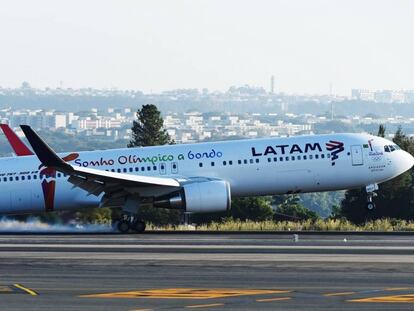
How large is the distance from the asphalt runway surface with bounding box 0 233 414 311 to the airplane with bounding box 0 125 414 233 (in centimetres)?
377

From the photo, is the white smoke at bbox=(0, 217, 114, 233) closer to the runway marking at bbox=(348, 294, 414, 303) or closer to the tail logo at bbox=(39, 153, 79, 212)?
the tail logo at bbox=(39, 153, 79, 212)

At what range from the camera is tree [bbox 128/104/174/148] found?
304ft

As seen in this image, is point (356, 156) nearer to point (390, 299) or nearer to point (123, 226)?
point (123, 226)

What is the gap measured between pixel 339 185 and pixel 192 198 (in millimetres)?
6151

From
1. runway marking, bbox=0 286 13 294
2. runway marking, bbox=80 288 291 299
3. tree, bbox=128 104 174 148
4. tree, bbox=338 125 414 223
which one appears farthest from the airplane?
tree, bbox=128 104 174 148

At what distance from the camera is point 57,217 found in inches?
2053

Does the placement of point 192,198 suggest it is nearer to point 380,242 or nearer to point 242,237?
point 242,237

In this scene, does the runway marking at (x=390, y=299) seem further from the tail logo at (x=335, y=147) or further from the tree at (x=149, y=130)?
the tree at (x=149, y=130)

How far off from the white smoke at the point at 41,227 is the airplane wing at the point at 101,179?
126 inches

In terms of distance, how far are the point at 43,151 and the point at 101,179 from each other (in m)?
3.10

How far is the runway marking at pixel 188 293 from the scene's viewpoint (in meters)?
26.4

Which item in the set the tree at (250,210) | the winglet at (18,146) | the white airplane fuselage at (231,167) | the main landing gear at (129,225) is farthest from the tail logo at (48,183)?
the tree at (250,210)

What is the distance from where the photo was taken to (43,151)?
146 feet

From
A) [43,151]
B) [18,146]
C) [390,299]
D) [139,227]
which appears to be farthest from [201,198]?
[390,299]
